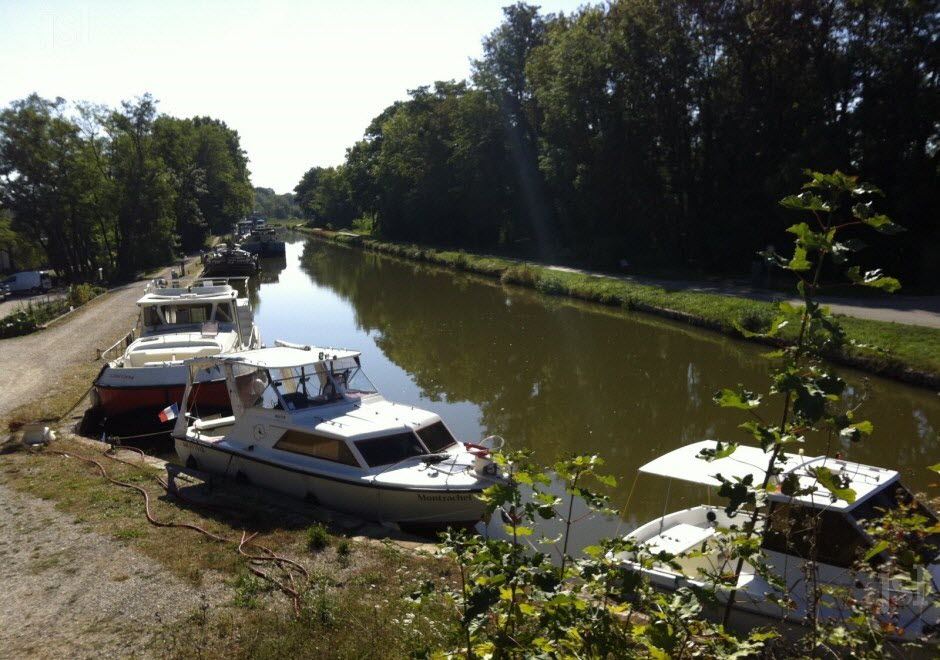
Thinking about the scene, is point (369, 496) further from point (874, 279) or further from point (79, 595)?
point (874, 279)

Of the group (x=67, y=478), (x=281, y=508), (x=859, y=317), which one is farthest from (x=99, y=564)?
(x=859, y=317)

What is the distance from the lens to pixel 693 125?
3625cm

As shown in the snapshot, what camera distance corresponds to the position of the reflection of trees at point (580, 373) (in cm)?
1471

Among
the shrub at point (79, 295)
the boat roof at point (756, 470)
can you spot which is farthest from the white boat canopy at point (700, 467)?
the shrub at point (79, 295)

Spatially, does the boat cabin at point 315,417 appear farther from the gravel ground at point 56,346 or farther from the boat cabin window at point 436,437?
the gravel ground at point 56,346

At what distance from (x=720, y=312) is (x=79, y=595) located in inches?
845

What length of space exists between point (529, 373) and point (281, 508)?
417 inches

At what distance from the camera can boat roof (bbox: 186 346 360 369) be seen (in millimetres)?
11547

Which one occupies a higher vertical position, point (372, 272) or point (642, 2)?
point (642, 2)

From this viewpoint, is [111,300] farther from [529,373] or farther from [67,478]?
[67,478]

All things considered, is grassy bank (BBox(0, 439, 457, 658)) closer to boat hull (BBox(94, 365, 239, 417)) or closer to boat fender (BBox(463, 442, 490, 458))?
boat fender (BBox(463, 442, 490, 458))

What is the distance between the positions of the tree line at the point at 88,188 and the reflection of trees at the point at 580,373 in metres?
16.8

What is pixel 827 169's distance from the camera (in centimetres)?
2730

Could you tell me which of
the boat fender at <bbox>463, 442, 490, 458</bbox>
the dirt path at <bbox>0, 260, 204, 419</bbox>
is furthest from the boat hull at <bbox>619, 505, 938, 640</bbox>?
the dirt path at <bbox>0, 260, 204, 419</bbox>
